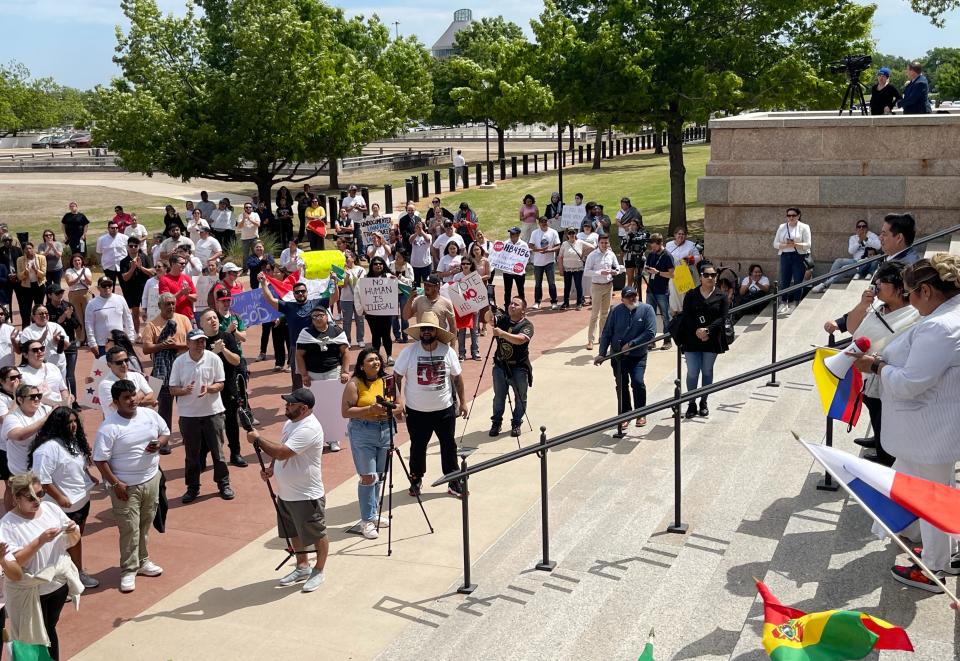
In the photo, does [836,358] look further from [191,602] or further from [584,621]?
[191,602]

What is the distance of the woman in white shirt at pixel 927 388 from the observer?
5496 mm

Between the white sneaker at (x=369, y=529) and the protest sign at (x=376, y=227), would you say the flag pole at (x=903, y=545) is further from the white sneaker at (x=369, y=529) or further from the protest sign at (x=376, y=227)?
the protest sign at (x=376, y=227)

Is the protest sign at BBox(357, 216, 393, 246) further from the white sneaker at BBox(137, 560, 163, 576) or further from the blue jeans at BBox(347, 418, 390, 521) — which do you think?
the white sneaker at BBox(137, 560, 163, 576)

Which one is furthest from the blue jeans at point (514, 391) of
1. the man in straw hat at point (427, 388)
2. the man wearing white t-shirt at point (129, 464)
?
the man wearing white t-shirt at point (129, 464)

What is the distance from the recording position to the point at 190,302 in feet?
47.9

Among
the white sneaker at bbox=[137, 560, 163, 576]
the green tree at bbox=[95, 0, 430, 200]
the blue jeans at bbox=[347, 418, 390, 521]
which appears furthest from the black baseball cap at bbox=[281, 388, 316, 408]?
the green tree at bbox=[95, 0, 430, 200]

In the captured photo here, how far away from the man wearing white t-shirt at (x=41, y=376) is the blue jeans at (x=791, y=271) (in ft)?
34.8

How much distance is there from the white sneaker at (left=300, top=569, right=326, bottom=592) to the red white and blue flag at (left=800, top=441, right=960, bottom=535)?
4.38 meters

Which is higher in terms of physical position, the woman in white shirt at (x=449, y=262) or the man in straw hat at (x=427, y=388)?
the woman in white shirt at (x=449, y=262)

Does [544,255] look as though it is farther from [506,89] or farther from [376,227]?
[506,89]

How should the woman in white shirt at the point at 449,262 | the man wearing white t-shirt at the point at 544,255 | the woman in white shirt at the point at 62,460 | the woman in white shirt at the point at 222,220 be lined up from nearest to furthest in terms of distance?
1. the woman in white shirt at the point at 62,460
2. the woman in white shirt at the point at 449,262
3. the man wearing white t-shirt at the point at 544,255
4. the woman in white shirt at the point at 222,220

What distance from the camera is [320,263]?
16.5 m

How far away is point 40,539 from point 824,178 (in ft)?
45.6

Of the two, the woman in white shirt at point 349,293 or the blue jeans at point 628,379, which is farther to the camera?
the woman in white shirt at point 349,293
